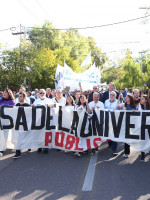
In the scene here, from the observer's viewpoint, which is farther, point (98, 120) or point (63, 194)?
point (98, 120)

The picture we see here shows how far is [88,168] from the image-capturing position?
5.41 meters

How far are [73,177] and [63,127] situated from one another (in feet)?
7.51

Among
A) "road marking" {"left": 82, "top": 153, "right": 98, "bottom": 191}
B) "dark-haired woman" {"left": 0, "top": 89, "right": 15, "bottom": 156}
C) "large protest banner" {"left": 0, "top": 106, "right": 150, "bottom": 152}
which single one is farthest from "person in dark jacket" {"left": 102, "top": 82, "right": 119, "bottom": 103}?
"dark-haired woman" {"left": 0, "top": 89, "right": 15, "bottom": 156}

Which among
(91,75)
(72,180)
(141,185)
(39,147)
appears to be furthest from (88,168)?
(91,75)

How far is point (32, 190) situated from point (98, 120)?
9.98 feet

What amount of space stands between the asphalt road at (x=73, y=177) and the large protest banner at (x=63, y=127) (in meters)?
0.34

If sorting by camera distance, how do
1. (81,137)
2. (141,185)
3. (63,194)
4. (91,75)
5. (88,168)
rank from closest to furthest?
1. (63,194)
2. (141,185)
3. (88,168)
4. (81,137)
5. (91,75)

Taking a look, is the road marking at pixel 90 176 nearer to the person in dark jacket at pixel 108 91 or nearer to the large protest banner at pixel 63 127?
the large protest banner at pixel 63 127

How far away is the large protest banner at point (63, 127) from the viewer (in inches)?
257

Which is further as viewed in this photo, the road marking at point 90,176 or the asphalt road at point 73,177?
the road marking at point 90,176

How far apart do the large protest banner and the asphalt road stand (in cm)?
34

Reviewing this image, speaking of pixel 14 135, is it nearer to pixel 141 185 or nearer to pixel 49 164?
pixel 49 164

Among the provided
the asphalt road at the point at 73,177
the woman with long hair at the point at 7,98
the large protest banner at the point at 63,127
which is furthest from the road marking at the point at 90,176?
the woman with long hair at the point at 7,98

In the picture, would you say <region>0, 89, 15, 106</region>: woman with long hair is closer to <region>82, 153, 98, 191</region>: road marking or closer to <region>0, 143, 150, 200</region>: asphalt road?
<region>0, 143, 150, 200</region>: asphalt road
